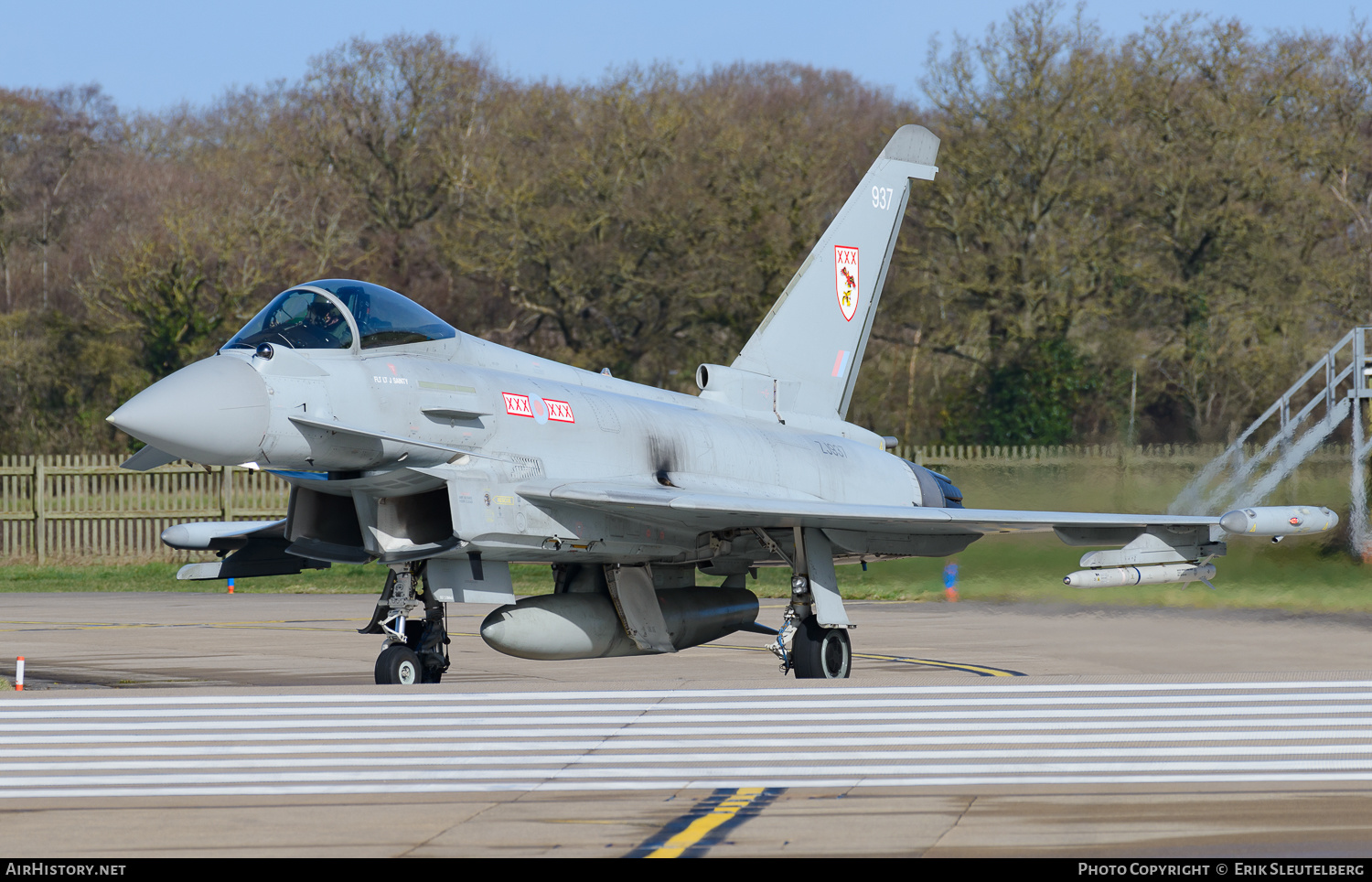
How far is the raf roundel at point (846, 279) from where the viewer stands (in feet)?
49.1

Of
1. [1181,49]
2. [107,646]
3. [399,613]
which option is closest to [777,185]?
[1181,49]

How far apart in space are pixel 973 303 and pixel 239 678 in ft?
84.4

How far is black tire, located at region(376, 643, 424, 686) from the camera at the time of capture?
10.5m

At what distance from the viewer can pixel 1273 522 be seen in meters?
10.7

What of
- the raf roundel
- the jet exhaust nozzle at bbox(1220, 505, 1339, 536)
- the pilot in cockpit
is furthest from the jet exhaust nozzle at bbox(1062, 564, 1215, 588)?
the pilot in cockpit

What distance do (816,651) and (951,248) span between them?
2474cm

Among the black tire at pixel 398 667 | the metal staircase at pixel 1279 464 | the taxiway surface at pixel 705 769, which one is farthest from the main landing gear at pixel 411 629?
the metal staircase at pixel 1279 464

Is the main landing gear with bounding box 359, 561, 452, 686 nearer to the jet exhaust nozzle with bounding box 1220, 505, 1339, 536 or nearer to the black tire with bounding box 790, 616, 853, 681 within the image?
the black tire with bounding box 790, 616, 853, 681

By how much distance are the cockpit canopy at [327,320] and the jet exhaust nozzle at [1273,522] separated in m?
6.39

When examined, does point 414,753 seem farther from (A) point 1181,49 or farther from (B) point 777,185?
(A) point 1181,49

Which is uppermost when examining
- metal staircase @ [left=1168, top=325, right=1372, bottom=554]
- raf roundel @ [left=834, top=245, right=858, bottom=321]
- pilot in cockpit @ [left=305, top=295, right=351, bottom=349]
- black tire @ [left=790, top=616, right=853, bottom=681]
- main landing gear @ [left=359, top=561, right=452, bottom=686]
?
raf roundel @ [left=834, top=245, right=858, bottom=321]

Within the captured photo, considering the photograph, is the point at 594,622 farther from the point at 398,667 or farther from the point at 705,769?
the point at 705,769

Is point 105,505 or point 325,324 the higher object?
point 325,324

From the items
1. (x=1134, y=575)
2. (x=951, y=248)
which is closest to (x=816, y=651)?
(x=1134, y=575)
